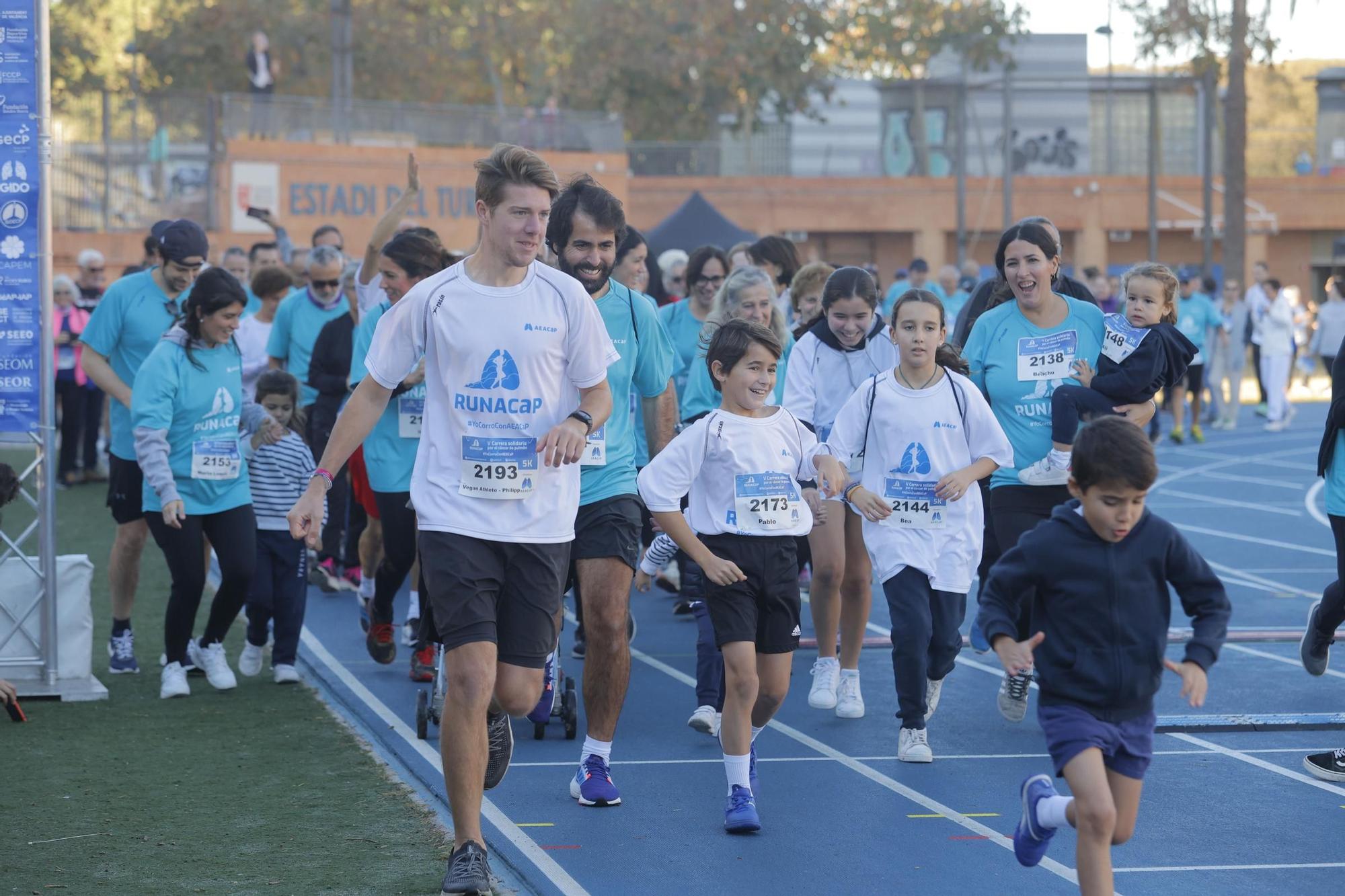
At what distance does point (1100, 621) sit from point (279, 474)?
562 cm

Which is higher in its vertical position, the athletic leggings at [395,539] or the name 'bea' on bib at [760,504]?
the name 'bea' on bib at [760,504]

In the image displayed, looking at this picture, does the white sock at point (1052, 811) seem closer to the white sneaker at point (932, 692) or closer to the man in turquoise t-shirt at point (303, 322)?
the white sneaker at point (932, 692)

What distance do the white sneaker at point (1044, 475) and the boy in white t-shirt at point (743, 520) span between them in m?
1.25

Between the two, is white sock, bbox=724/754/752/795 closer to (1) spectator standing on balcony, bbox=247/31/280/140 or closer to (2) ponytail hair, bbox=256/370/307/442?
(2) ponytail hair, bbox=256/370/307/442

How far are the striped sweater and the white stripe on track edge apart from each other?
2863mm

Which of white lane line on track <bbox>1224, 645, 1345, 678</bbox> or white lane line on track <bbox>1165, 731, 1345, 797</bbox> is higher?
white lane line on track <bbox>1224, 645, 1345, 678</bbox>

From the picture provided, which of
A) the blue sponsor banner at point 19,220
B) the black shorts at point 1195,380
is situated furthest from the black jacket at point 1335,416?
the black shorts at point 1195,380

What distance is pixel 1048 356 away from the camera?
24.8 feet

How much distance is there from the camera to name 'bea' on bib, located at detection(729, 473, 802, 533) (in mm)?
6461

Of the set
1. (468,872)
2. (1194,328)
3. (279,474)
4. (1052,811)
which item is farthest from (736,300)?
(1194,328)

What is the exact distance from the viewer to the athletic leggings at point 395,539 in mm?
8766

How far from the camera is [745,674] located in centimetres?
625

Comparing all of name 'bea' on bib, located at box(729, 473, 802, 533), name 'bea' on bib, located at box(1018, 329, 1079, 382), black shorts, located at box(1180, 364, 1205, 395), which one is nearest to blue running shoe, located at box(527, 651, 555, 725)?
name 'bea' on bib, located at box(729, 473, 802, 533)

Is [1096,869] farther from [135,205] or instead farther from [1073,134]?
[1073,134]
